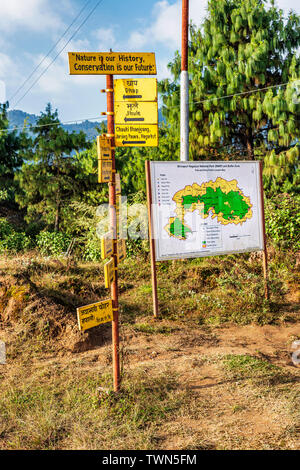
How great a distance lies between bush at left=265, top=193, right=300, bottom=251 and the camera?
7938 mm

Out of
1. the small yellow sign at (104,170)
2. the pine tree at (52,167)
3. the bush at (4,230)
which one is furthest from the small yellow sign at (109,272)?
→ the bush at (4,230)

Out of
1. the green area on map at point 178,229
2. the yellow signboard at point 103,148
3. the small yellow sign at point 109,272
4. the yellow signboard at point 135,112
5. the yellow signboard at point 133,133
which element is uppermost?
the yellow signboard at point 135,112

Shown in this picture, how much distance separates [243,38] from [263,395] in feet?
36.3

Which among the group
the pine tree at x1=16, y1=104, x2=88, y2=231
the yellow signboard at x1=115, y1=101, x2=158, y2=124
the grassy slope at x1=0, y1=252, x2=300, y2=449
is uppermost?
the pine tree at x1=16, y1=104, x2=88, y2=231

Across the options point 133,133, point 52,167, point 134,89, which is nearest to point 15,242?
point 52,167

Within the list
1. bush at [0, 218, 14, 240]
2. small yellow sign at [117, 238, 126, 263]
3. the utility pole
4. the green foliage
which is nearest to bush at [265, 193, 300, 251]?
the utility pole

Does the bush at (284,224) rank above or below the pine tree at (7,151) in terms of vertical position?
below

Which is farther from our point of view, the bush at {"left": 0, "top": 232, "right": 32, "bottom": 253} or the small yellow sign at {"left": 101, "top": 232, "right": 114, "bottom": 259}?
the bush at {"left": 0, "top": 232, "right": 32, "bottom": 253}

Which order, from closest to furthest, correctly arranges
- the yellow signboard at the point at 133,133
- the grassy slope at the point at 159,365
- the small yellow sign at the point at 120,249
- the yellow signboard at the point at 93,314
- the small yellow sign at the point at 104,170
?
1. the grassy slope at the point at 159,365
2. the yellow signboard at the point at 93,314
3. the small yellow sign at the point at 104,170
4. the small yellow sign at the point at 120,249
5. the yellow signboard at the point at 133,133

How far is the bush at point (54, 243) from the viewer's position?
12.0 m

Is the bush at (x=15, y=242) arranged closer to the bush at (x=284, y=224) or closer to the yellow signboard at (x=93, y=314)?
the bush at (x=284, y=224)

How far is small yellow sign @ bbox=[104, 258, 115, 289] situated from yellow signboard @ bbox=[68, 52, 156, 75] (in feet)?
5.48

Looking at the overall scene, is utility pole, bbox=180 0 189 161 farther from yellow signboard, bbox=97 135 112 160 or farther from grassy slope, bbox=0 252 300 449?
yellow signboard, bbox=97 135 112 160

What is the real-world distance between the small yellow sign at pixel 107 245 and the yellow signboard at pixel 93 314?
15.9 inches
